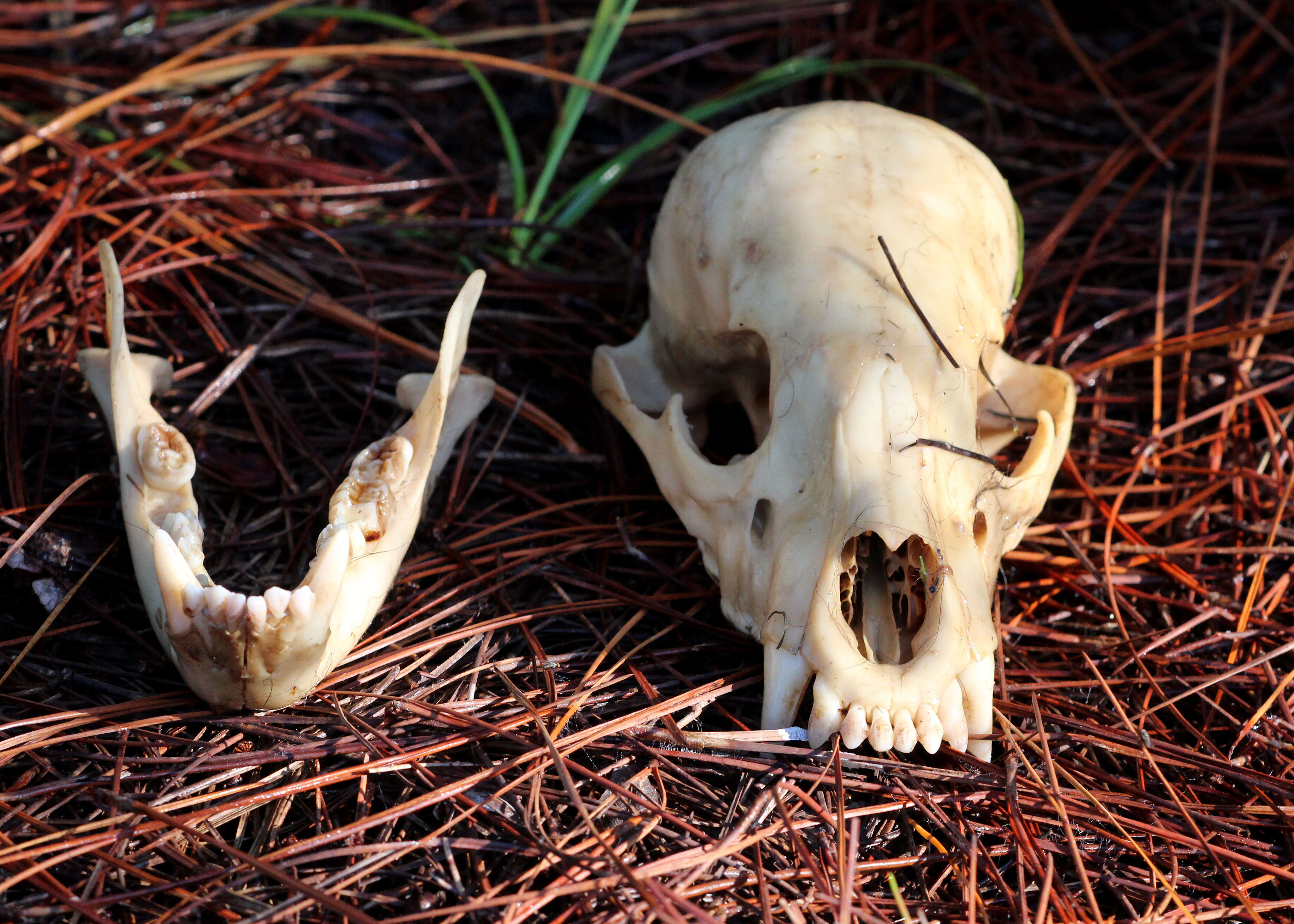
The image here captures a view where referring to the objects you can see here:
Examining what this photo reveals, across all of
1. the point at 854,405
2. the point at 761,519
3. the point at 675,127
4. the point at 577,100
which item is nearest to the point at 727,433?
the point at 761,519

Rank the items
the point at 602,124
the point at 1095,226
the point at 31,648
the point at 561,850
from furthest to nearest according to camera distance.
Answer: the point at 602,124
the point at 1095,226
the point at 31,648
the point at 561,850

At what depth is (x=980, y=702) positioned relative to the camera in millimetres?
1981

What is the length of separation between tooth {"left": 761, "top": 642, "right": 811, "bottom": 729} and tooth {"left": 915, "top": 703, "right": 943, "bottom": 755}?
219mm

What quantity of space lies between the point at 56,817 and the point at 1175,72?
13.4 ft

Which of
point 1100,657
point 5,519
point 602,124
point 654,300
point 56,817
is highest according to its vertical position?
point 602,124

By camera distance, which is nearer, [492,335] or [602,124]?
[492,335]

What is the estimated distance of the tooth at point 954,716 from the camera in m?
1.92

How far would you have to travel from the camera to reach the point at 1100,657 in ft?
7.70

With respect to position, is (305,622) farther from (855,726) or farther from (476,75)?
(476,75)

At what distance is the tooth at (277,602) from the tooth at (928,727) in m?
1.14

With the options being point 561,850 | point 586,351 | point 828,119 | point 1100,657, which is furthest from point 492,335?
point 1100,657

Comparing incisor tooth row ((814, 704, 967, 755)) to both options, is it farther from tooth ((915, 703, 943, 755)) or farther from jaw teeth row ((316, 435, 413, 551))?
jaw teeth row ((316, 435, 413, 551))

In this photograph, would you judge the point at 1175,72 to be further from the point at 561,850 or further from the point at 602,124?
the point at 561,850

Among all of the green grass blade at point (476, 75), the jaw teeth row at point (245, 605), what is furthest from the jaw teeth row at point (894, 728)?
the green grass blade at point (476, 75)
